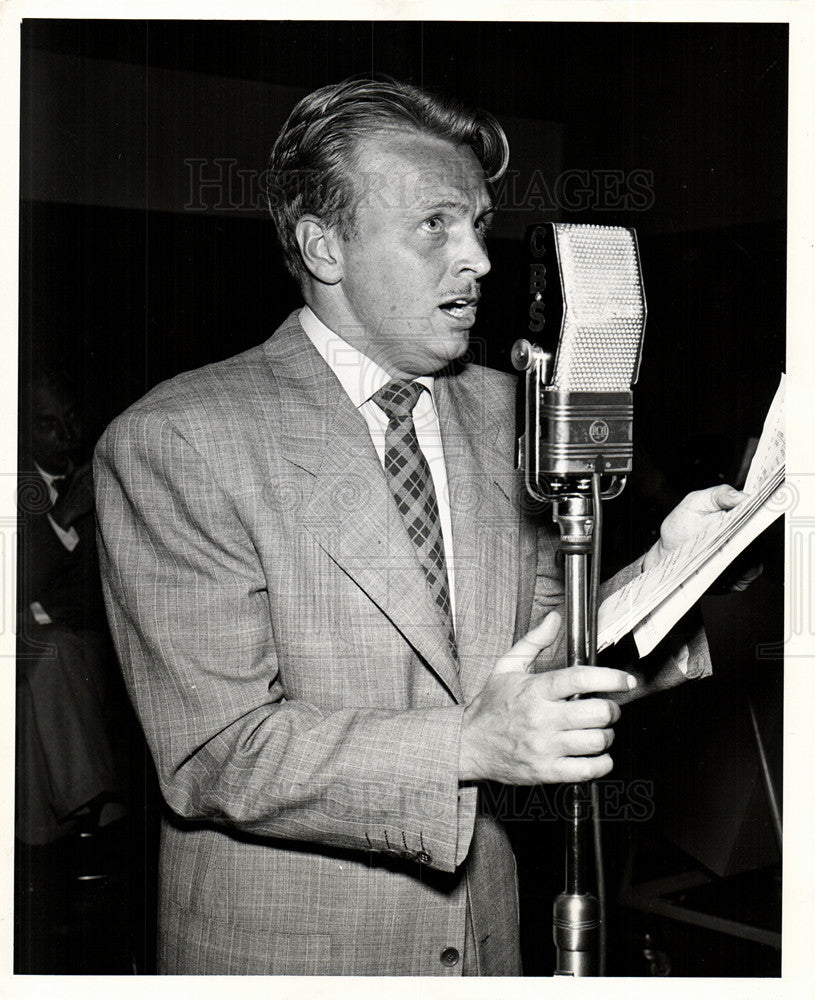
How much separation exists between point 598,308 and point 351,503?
0.49 meters

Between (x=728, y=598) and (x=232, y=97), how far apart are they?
1435 mm

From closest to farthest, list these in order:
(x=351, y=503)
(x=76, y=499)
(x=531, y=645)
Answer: (x=531, y=645) < (x=351, y=503) < (x=76, y=499)

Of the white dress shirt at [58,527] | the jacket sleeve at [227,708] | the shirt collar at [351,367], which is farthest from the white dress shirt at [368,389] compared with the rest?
the white dress shirt at [58,527]

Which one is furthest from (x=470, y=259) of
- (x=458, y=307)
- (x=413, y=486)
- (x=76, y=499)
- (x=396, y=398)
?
(x=76, y=499)

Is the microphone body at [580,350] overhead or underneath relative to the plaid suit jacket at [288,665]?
overhead

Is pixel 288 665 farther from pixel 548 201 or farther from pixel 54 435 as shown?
pixel 54 435

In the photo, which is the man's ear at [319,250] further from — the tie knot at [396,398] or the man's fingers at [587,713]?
the man's fingers at [587,713]

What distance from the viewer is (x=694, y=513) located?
1.33 metres

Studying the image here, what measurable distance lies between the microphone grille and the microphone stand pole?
0.37 feet

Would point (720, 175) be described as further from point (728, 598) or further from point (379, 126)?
point (379, 126)

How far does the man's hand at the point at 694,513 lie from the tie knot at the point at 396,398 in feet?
1.32

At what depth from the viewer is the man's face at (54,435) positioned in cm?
321

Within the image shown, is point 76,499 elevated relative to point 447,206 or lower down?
lower down

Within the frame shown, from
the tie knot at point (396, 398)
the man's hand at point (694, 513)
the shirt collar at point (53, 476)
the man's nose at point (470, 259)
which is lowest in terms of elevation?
the man's hand at point (694, 513)
